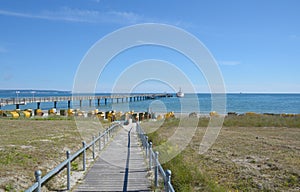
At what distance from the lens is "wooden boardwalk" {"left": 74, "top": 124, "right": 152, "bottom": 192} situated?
24.3ft

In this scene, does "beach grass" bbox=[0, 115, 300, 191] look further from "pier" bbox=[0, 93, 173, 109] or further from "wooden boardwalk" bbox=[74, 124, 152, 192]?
"pier" bbox=[0, 93, 173, 109]

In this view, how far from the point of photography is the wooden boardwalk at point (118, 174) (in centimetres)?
741

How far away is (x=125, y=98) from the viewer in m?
116

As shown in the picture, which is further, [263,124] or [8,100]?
[8,100]

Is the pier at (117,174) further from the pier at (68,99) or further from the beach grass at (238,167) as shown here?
the pier at (68,99)

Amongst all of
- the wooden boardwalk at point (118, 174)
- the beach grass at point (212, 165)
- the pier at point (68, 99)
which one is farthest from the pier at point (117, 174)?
the pier at point (68, 99)

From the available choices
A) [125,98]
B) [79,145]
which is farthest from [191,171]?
[125,98]

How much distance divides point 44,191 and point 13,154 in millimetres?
4414

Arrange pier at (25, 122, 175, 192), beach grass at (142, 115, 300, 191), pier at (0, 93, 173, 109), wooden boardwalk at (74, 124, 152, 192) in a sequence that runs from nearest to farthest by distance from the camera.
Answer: pier at (25, 122, 175, 192) → wooden boardwalk at (74, 124, 152, 192) → beach grass at (142, 115, 300, 191) → pier at (0, 93, 173, 109)

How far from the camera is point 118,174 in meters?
8.76

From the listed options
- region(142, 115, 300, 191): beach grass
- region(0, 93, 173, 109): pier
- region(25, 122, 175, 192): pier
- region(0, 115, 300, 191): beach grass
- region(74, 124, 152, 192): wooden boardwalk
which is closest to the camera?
region(25, 122, 175, 192): pier

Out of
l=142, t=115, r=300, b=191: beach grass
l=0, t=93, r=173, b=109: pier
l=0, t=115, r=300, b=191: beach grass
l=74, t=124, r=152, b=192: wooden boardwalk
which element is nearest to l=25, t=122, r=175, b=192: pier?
l=74, t=124, r=152, b=192: wooden boardwalk

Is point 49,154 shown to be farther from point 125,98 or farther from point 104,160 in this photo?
point 125,98

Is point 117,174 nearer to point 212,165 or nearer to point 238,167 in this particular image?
point 212,165
